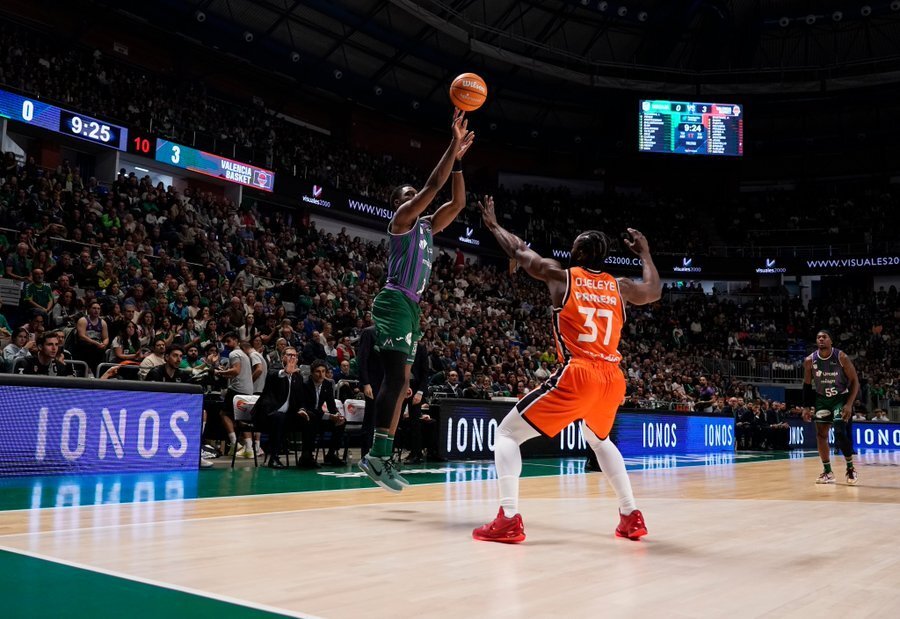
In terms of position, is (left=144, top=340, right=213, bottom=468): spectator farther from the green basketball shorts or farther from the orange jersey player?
the orange jersey player

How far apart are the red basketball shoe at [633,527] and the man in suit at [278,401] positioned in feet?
18.9

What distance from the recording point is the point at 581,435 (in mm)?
15094

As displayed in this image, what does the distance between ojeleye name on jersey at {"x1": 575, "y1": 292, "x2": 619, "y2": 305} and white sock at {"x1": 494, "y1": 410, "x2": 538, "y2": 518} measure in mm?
767

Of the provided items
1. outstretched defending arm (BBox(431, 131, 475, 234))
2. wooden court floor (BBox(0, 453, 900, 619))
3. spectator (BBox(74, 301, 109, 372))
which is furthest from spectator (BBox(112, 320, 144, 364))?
outstretched defending arm (BBox(431, 131, 475, 234))

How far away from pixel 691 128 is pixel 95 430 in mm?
29783

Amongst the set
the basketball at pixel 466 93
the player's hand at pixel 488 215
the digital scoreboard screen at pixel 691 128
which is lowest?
the player's hand at pixel 488 215

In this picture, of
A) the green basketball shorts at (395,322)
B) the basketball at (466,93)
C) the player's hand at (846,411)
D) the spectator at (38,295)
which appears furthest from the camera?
the spectator at (38,295)

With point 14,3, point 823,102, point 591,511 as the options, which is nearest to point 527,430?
point 591,511

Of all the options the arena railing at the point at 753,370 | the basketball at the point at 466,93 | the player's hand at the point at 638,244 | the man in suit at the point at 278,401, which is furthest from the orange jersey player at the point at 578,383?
the arena railing at the point at 753,370

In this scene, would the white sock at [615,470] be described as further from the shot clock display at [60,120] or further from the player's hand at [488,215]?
the shot clock display at [60,120]

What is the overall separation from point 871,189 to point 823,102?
22.1 ft

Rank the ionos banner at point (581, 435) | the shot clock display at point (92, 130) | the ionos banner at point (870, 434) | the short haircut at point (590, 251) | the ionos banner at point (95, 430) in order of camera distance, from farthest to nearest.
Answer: the ionos banner at point (870, 434) → the shot clock display at point (92, 130) → the ionos banner at point (581, 435) → the ionos banner at point (95, 430) → the short haircut at point (590, 251)

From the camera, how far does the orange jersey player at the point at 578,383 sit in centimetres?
439

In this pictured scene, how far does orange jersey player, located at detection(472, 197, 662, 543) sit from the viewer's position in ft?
14.4
